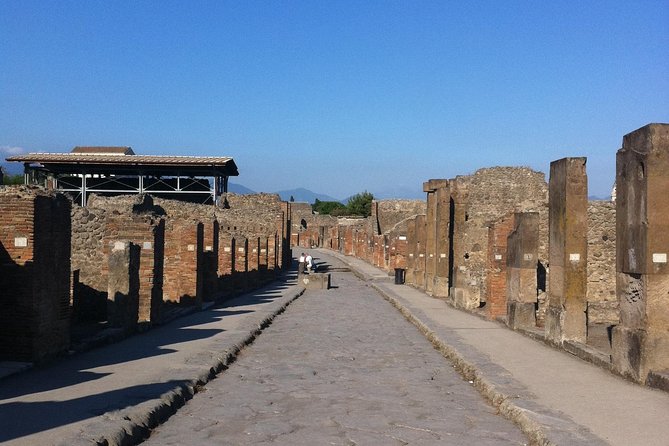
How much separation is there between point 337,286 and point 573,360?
18169 mm

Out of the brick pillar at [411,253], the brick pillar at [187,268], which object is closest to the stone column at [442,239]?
the brick pillar at [411,253]

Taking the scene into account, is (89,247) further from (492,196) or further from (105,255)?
(492,196)

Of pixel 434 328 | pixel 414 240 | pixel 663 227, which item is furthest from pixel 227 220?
pixel 663 227

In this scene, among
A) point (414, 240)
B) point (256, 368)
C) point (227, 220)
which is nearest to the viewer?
point (256, 368)

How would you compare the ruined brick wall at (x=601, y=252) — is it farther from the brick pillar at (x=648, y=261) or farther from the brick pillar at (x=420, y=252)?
the brick pillar at (x=420, y=252)

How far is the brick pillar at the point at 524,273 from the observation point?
12641mm

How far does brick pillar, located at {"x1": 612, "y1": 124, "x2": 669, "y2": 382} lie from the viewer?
7543mm

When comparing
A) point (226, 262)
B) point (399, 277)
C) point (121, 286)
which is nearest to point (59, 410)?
point (121, 286)

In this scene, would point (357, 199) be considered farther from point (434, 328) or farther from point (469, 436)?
point (469, 436)

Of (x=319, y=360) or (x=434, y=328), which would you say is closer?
(x=319, y=360)

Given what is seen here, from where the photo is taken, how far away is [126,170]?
1748 inches

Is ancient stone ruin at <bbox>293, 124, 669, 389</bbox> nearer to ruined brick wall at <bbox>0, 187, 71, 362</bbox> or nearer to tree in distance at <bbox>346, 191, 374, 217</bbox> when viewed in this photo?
ruined brick wall at <bbox>0, 187, 71, 362</bbox>

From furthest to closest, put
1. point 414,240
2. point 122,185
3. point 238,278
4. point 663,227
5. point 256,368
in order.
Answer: point 122,185
point 414,240
point 238,278
point 256,368
point 663,227

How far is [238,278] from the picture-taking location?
2238 centimetres
